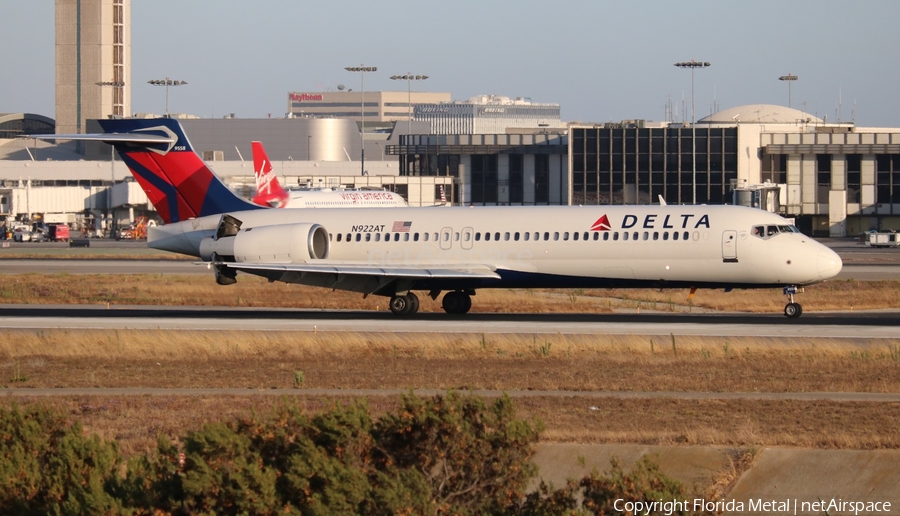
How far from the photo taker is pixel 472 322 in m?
31.9

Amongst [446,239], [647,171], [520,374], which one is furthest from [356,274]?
[647,171]

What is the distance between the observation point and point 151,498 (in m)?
10.1

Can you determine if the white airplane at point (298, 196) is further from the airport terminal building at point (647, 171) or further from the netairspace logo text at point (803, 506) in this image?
the netairspace logo text at point (803, 506)

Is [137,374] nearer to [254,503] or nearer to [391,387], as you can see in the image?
[391,387]

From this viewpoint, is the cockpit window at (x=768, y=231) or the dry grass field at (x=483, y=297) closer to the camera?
the cockpit window at (x=768, y=231)

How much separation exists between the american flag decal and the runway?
2.78m

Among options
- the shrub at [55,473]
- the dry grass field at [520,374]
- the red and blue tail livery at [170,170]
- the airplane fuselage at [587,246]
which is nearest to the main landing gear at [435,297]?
the airplane fuselage at [587,246]

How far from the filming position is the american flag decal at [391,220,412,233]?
35.5 m

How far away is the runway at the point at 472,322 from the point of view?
28.8 m

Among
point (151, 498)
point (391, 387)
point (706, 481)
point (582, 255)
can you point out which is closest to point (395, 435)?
point (151, 498)

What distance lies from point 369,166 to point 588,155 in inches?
1796

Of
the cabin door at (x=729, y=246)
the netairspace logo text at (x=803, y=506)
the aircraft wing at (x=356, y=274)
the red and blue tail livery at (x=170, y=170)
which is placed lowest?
the netairspace logo text at (x=803, y=506)

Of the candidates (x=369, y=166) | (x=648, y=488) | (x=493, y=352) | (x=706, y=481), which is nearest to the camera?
(x=648, y=488)

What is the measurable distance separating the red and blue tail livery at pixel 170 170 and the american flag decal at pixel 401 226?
6.17 m
